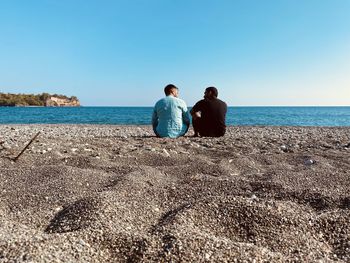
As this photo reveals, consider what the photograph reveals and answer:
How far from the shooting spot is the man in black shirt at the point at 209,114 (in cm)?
939

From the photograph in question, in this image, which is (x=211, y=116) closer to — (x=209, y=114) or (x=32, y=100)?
(x=209, y=114)

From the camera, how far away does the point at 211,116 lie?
945 centimetres

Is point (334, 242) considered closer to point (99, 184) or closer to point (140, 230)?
point (140, 230)

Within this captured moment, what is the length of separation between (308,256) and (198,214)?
97cm

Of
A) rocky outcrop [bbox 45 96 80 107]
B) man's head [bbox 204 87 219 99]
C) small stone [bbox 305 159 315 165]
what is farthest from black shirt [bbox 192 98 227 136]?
rocky outcrop [bbox 45 96 80 107]

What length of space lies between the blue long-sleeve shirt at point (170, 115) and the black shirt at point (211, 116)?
1.74ft

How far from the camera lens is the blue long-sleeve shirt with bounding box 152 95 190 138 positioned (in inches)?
353

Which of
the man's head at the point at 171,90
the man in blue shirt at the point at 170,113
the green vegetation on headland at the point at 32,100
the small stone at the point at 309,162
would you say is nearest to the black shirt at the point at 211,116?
the man in blue shirt at the point at 170,113

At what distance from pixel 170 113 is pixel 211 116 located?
128 centimetres

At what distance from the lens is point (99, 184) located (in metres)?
3.98

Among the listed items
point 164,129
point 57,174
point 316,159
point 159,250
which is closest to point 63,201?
point 57,174

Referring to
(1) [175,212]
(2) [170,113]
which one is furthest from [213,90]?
(1) [175,212]

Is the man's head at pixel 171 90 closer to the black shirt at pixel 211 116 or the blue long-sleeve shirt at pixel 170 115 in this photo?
the blue long-sleeve shirt at pixel 170 115

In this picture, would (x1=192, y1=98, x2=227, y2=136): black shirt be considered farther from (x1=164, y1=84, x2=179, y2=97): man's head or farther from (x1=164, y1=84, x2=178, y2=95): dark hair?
(x1=164, y1=84, x2=178, y2=95): dark hair
